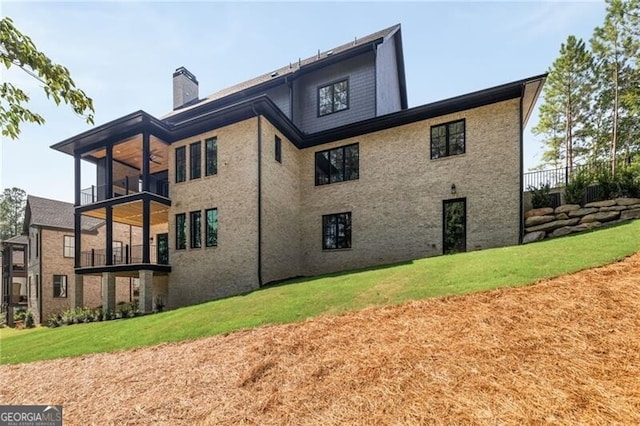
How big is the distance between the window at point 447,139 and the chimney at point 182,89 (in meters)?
17.0

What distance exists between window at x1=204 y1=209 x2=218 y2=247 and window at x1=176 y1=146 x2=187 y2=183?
236 centimetres

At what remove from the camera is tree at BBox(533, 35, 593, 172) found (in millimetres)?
24609

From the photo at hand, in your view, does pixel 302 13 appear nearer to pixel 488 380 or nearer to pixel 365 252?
pixel 365 252

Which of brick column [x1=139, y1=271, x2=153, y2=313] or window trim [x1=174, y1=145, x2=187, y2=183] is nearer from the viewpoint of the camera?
brick column [x1=139, y1=271, x2=153, y2=313]

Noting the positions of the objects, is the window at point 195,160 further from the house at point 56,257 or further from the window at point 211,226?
the house at point 56,257

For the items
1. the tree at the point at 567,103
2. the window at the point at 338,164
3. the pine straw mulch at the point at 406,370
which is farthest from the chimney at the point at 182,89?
Result: the tree at the point at 567,103

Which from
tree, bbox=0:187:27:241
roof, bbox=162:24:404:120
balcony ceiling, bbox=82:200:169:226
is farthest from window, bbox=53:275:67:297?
tree, bbox=0:187:27:241

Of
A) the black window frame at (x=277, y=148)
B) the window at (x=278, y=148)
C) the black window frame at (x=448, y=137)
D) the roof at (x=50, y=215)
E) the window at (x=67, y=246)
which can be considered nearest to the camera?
the black window frame at (x=448, y=137)

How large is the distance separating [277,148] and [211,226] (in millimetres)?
4504

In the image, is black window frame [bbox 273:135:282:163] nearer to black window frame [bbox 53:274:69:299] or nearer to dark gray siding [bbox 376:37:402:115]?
dark gray siding [bbox 376:37:402:115]

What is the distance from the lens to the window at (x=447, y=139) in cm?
1288

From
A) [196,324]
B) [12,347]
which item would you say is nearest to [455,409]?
[196,324]

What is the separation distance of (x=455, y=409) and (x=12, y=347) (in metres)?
13.6

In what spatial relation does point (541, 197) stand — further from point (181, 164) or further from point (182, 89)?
point (182, 89)
